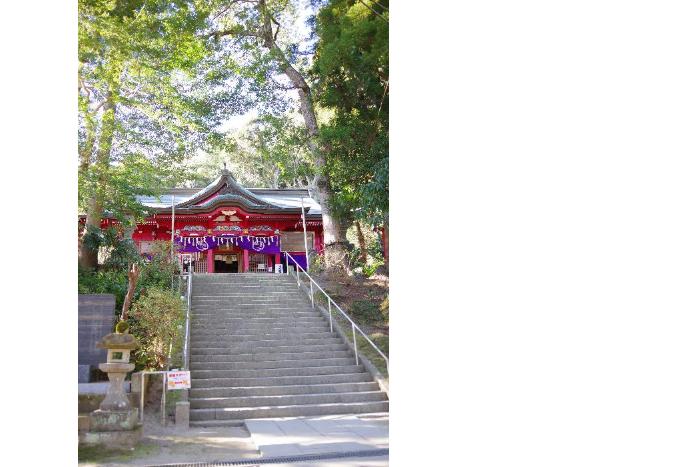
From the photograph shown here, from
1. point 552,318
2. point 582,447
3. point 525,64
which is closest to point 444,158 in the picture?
point 525,64

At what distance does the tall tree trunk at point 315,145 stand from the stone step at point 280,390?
2204 millimetres

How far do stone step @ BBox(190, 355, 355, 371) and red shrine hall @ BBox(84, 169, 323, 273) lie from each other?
11.8 ft

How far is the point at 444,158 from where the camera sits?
1950 millimetres

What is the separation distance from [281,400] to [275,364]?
54cm

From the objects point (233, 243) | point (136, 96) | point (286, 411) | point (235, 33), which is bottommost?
point (286, 411)

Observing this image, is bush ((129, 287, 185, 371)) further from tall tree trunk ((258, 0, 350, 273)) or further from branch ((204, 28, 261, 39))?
branch ((204, 28, 261, 39))

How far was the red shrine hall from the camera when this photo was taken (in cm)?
809

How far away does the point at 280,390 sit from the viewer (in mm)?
4188

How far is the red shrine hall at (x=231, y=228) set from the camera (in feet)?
26.5

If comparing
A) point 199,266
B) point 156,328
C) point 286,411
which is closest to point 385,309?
point 286,411

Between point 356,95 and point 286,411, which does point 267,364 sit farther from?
point 356,95

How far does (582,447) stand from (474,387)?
0.34 meters
